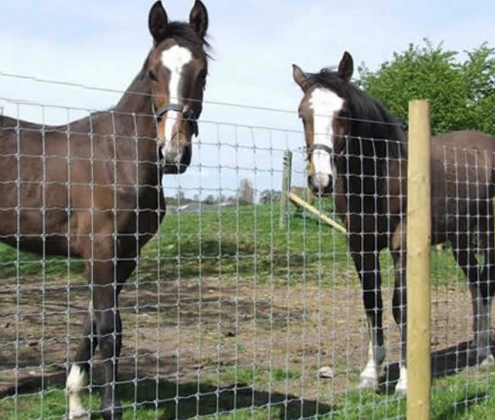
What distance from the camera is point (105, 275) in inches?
168

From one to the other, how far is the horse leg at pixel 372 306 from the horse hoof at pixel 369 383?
0.08 feet

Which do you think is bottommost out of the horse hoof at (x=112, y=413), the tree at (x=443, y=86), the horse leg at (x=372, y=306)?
the horse hoof at (x=112, y=413)

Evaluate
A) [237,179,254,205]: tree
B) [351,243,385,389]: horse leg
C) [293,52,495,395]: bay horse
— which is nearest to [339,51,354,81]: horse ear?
[293,52,495,395]: bay horse

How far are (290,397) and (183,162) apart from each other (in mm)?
2100

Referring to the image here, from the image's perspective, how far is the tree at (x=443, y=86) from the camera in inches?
1000

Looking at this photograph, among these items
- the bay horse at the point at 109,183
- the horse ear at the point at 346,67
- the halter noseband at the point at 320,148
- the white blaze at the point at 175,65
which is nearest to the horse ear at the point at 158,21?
the bay horse at the point at 109,183

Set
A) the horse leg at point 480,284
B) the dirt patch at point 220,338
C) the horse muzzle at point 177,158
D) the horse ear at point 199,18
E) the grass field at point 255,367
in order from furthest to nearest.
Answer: the horse leg at point 480,284
the dirt patch at point 220,338
the horse ear at point 199,18
the grass field at point 255,367
the horse muzzle at point 177,158

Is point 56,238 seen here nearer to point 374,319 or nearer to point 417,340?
point 417,340

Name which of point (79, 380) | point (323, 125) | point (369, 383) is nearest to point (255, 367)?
point (369, 383)

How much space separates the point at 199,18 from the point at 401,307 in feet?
7.94

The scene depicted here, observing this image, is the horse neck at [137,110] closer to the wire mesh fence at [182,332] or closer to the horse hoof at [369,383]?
the wire mesh fence at [182,332]

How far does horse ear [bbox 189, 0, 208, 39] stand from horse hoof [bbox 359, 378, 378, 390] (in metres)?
2.73

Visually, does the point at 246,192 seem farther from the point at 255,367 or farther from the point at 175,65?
the point at 255,367

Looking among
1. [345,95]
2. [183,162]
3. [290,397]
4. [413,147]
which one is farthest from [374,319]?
[183,162]
